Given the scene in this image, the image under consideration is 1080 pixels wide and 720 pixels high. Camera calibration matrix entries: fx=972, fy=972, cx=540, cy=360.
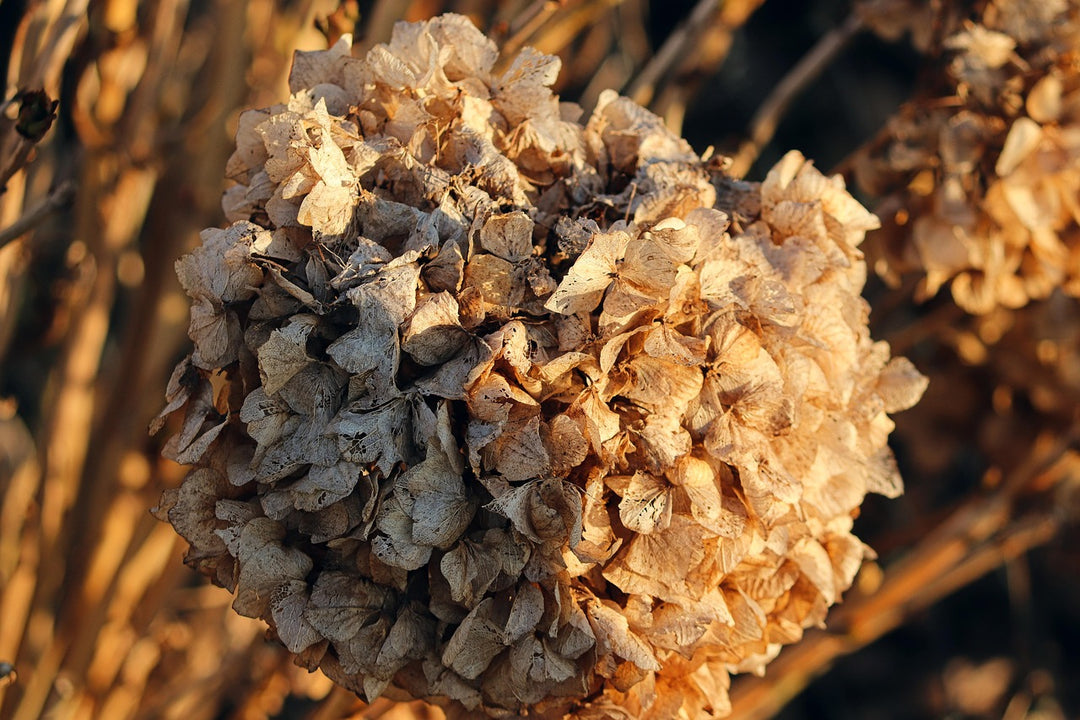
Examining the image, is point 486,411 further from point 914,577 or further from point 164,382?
point 914,577

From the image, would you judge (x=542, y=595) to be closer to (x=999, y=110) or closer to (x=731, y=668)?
(x=731, y=668)

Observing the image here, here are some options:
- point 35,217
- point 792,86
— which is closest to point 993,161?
point 792,86

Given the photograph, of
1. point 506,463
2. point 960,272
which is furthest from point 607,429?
point 960,272

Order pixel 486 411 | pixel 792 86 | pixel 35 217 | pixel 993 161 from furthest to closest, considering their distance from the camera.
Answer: pixel 792 86, pixel 993 161, pixel 35 217, pixel 486 411

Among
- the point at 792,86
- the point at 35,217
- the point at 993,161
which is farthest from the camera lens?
the point at 792,86

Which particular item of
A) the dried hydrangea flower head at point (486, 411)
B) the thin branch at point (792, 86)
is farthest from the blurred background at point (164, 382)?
the dried hydrangea flower head at point (486, 411)

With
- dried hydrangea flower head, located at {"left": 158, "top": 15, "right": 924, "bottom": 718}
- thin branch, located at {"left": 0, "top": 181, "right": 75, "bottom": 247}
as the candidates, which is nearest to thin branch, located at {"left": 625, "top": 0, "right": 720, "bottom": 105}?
dried hydrangea flower head, located at {"left": 158, "top": 15, "right": 924, "bottom": 718}

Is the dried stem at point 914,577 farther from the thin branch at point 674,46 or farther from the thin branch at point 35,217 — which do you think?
the thin branch at point 35,217
